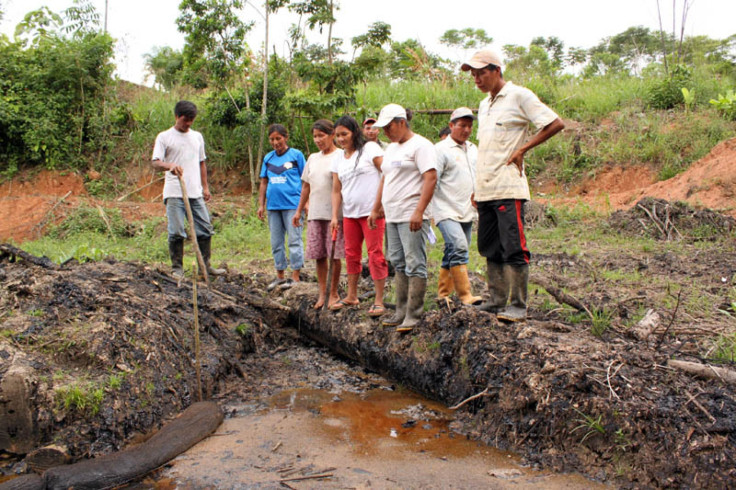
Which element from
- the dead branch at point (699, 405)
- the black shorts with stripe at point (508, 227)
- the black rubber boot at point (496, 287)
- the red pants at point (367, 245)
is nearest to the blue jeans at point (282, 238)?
the red pants at point (367, 245)

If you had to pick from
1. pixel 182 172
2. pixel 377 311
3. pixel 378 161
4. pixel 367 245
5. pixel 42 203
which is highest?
pixel 378 161

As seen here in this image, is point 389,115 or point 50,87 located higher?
point 50,87

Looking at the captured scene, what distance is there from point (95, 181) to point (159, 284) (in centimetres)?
843

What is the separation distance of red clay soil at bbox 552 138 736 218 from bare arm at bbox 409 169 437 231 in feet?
21.0

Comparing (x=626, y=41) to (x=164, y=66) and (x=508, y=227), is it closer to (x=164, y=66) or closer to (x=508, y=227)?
(x=164, y=66)

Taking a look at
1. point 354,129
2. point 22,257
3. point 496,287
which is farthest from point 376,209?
point 22,257

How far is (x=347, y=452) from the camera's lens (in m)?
3.43

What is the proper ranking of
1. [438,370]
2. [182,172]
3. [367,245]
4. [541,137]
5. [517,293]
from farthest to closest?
[182,172]
[367,245]
[438,370]
[517,293]
[541,137]

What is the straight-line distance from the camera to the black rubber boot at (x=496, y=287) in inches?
168

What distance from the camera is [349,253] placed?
16.8ft

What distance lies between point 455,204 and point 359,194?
0.83m

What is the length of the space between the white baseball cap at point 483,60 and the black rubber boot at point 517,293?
4.60ft

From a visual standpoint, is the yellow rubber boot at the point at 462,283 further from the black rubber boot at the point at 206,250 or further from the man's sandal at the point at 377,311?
the black rubber boot at the point at 206,250

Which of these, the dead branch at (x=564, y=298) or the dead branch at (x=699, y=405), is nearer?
the dead branch at (x=699, y=405)
